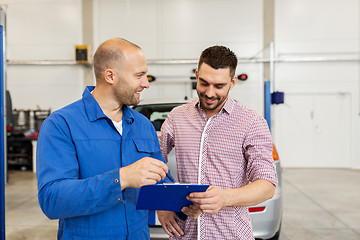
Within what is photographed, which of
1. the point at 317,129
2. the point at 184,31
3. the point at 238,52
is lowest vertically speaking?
the point at 317,129

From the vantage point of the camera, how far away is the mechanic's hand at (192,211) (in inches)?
54.6

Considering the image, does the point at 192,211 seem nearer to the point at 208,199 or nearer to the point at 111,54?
the point at 208,199

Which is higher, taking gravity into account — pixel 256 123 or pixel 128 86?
pixel 128 86

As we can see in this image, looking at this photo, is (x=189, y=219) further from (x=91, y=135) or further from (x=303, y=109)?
(x=303, y=109)

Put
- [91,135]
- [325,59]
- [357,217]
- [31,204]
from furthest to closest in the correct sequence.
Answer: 1. [325,59]
2. [31,204]
3. [357,217]
4. [91,135]

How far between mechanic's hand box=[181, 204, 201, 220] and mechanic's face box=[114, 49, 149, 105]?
52cm

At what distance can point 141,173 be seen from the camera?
1112mm

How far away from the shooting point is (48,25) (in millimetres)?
9258

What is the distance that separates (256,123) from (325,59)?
8.21 meters

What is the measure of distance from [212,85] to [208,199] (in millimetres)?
549

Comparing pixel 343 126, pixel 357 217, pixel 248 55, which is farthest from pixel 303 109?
pixel 357 217

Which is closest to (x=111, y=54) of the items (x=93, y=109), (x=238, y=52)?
(x=93, y=109)

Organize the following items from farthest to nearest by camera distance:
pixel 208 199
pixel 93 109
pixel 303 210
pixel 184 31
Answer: pixel 184 31 < pixel 303 210 < pixel 93 109 < pixel 208 199

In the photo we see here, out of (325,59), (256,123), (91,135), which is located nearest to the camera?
(91,135)
